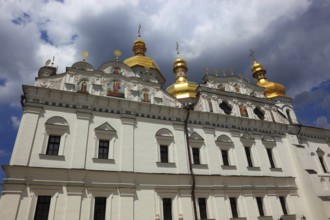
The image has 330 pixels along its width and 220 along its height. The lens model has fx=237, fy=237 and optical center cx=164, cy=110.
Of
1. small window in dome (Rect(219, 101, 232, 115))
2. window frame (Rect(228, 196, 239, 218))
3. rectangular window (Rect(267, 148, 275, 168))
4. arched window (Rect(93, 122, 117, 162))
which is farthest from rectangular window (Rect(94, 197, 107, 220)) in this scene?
rectangular window (Rect(267, 148, 275, 168))

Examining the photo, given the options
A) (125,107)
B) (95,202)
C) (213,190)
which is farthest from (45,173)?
(213,190)

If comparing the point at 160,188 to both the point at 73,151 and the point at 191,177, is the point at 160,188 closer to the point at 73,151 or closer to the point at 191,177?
the point at 191,177

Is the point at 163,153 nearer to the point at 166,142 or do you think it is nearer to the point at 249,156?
the point at 166,142

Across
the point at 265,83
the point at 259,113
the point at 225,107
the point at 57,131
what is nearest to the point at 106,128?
the point at 57,131

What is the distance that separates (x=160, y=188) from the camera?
532 inches

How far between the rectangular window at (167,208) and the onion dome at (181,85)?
11853 millimetres

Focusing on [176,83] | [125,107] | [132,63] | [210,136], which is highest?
[132,63]

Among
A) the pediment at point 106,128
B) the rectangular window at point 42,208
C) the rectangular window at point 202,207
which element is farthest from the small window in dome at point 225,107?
the rectangular window at point 42,208

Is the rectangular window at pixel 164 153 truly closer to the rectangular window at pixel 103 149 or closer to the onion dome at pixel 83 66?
the rectangular window at pixel 103 149

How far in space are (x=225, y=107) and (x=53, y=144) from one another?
41.3 feet

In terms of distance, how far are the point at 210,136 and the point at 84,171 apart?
8630 millimetres

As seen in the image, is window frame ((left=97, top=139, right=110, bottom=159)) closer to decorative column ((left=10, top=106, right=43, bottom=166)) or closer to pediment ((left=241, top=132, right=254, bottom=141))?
decorative column ((left=10, top=106, right=43, bottom=166))

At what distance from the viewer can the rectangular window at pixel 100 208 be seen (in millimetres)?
11883

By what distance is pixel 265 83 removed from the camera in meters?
25.7
